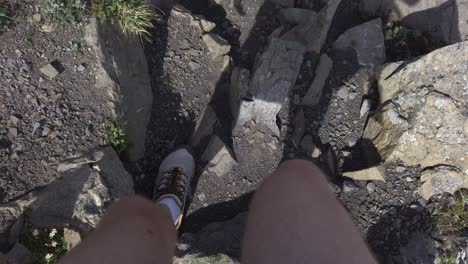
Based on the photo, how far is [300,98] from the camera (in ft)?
16.7

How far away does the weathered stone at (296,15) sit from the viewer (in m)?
5.29

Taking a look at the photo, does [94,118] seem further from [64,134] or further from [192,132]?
[192,132]

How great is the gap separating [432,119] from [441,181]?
0.68m

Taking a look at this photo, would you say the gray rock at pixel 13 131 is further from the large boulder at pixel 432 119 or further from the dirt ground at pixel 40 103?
the large boulder at pixel 432 119

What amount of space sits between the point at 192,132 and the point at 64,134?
1380mm

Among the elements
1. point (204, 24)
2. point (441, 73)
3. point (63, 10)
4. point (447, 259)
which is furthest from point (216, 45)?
point (447, 259)

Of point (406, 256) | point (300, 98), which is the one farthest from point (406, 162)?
point (300, 98)

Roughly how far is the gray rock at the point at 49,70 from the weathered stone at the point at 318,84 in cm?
261

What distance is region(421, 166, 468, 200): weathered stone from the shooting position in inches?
187

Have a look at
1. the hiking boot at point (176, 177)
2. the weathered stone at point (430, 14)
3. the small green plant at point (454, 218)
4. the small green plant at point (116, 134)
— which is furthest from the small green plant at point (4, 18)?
the small green plant at point (454, 218)

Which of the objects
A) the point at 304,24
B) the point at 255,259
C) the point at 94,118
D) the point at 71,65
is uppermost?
the point at 304,24

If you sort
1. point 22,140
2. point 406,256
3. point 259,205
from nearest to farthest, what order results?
point 259,205, point 22,140, point 406,256

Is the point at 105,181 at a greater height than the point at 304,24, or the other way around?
the point at 304,24

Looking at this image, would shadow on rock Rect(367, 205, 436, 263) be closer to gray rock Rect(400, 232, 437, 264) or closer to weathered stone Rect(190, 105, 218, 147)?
gray rock Rect(400, 232, 437, 264)
